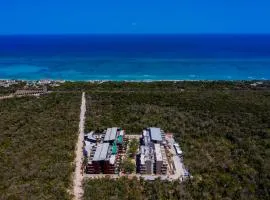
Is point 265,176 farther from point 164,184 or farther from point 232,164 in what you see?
point 164,184

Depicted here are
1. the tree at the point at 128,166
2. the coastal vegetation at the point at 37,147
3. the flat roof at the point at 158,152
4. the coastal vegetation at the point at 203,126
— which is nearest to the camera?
the coastal vegetation at the point at 37,147

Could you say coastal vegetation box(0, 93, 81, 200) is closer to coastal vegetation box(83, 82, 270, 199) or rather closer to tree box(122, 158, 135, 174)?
coastal vegetation box(83, 82, 270, 199)

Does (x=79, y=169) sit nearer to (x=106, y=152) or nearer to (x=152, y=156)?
(x=106, y=152)

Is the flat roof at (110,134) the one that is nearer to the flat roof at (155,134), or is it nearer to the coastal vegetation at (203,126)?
the coastal vegetation at (203,126)

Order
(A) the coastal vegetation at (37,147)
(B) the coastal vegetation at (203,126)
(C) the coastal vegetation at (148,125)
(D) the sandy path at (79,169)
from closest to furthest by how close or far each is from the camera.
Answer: (D) the sandy path at (79,169)
(A) the coastal vegetation at (37,147)
(C) the coastal vegetation at (148,125)
(B) the coastal vegetation at (203,126)

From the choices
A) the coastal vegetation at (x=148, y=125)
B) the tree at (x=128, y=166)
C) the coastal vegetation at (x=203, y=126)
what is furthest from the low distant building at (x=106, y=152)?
the coastal vegetation at (x=203, y=126)

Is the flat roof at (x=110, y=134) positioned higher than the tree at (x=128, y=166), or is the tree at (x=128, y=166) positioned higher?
the flat roof at (x=110, y=134)

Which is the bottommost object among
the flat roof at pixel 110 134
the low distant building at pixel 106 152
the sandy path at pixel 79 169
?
the sandy path at pixel 79 169

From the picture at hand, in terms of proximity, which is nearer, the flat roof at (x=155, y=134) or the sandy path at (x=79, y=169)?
the sandy path at (x=79, y=169)
